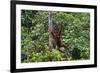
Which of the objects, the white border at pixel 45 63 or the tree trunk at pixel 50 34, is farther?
the tree trunk at pixel 50 34

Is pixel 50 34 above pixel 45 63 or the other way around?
above

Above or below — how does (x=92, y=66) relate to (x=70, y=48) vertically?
below

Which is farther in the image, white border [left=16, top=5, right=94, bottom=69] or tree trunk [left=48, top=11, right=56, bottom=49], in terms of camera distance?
tree trunk [left=48, top=11, right=56, bottom=49]

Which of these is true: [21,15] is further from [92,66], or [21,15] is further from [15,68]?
[92,66]

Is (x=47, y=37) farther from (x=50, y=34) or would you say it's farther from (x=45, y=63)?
(x=45, y=63)

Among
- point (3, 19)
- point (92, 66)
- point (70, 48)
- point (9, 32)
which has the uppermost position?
point (3, 19)

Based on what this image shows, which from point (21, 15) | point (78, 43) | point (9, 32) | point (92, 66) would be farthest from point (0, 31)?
point (92, 66)

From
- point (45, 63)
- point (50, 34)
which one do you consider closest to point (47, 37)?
point (50, 34)

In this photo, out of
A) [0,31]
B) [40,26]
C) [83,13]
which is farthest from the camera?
[83,13]

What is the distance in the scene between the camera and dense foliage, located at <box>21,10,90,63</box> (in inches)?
75.3

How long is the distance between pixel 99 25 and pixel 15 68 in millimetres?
983

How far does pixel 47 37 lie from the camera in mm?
1978

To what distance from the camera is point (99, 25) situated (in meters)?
2.16

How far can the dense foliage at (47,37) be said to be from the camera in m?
1.91
